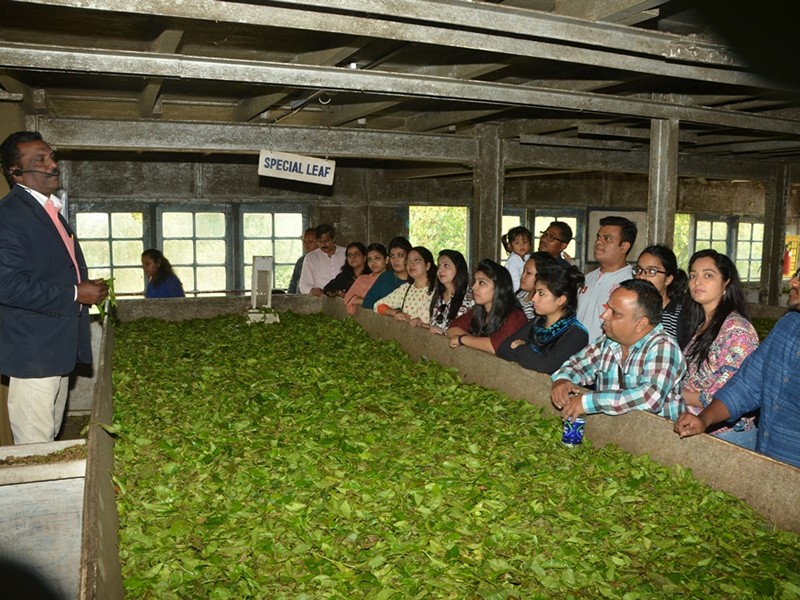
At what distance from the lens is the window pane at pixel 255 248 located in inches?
499

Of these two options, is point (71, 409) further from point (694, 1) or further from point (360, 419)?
point (694, 1)

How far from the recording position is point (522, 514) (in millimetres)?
3094

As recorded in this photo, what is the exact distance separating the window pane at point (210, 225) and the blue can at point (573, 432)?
984 centimetres

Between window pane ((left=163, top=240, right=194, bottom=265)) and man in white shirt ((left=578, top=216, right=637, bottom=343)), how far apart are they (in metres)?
8.83

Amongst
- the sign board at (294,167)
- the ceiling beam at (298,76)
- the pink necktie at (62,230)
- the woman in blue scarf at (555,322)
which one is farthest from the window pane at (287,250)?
the woman in blue scarf at (555,322)

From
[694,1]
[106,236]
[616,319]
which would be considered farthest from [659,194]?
[106,236]

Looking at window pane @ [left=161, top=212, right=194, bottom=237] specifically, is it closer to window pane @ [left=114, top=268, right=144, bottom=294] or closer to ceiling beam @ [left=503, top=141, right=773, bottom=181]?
window pane @ [left=114, top=268, right=144, bottom=294]

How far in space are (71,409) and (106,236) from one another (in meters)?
4.46

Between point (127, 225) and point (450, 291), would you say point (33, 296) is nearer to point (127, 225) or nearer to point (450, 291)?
point (450, 291)

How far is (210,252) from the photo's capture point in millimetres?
12430

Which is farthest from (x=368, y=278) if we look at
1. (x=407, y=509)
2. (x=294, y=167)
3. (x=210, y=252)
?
(x=407, y=509)

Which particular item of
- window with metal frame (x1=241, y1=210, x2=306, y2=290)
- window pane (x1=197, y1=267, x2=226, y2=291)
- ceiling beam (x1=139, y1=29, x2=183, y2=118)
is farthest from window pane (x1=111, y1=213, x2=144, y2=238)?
ceiling beam (x1=139, y1=29, x2=183, y2=118)

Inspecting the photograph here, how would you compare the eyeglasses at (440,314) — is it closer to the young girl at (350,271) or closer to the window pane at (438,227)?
the young girl at (350,271)

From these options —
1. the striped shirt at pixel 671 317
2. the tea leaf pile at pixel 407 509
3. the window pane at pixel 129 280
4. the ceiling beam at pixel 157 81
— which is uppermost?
the ceiling beam at pixel 157 81
